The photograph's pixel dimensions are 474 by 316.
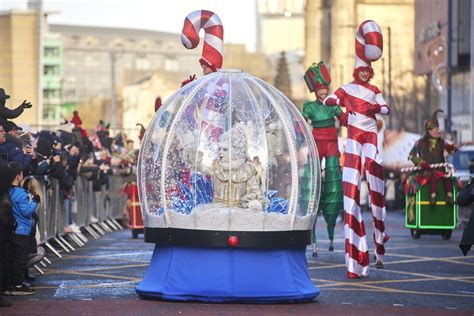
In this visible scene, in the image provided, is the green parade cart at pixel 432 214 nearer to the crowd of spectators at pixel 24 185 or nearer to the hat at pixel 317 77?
the crowd of spectators at pixel 24 185

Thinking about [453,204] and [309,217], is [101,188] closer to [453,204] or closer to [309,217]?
[453,204]

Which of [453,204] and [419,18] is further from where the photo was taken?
[419,18]

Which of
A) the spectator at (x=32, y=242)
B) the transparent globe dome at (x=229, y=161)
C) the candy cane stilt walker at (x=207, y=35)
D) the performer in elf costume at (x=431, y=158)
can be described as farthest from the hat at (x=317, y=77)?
the transparent globe dome at (x=229, y=161)

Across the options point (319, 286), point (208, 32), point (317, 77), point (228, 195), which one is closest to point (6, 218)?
point (228, 195)

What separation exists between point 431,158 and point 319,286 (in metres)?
10.4

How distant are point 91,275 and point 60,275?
1.13ft

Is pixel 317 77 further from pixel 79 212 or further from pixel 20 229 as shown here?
pixel 79 212

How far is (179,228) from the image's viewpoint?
15742 mm

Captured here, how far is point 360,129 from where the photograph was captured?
776 inches

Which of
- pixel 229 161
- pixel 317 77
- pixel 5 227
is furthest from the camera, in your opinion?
pixel 317 77

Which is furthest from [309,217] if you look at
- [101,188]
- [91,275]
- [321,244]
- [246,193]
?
[101,188]

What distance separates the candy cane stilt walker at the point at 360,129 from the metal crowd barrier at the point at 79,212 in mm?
3489

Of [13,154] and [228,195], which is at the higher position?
[13,154]

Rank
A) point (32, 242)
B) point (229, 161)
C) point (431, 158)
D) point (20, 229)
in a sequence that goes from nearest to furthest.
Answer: point (229, 161) → point (20, 229) → point (32, 242) → point (431, 158)
